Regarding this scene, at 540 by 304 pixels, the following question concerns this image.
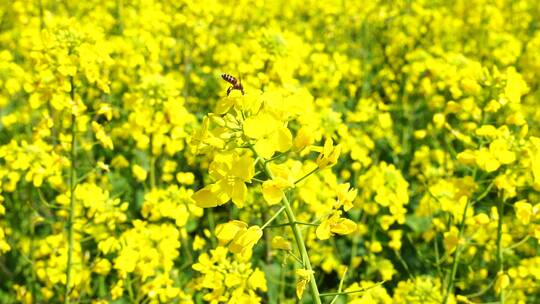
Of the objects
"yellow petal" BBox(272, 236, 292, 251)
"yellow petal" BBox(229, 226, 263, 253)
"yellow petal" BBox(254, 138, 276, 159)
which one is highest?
"yellow petal" BBox(254, 138, 276, 159)

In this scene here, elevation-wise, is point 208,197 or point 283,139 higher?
point 283,139

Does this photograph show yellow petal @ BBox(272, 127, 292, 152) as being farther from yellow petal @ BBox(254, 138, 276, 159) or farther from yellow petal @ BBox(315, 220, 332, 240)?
yellow petal @ BBox(315, 220, 332, 240)

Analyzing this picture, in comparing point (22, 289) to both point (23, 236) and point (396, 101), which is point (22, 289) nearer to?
point (23, 236)

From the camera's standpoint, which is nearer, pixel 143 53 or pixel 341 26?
pixel 143 53

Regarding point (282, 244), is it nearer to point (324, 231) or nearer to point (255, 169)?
point (324, 231)

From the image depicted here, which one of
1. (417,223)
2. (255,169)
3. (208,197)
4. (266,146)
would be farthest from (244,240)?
(417,223)

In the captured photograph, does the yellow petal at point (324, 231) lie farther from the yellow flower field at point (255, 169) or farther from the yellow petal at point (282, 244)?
the yellow petal at point (282, 244)

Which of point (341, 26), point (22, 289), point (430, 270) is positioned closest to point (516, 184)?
point (430, 270)

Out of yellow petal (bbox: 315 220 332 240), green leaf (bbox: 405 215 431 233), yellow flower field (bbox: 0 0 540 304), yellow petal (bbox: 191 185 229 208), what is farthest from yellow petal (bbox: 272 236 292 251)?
green leaf (bbox: 405 215 431 233)
